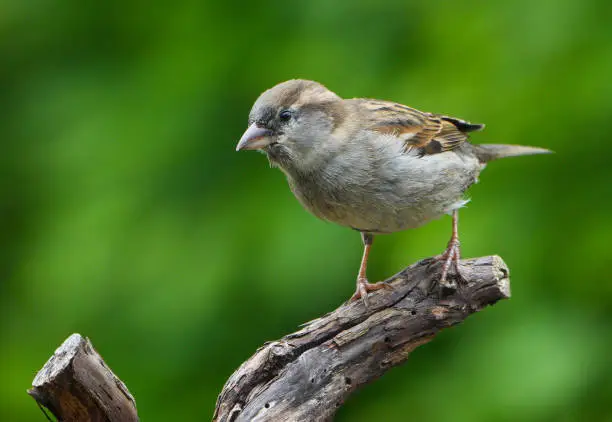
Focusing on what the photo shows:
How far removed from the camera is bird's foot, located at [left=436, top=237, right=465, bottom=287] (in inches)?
167

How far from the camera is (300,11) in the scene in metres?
5.32

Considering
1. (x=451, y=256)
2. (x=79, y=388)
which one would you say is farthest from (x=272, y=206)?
(x=79, y=388)

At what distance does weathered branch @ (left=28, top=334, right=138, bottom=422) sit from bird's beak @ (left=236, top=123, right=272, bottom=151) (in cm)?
116

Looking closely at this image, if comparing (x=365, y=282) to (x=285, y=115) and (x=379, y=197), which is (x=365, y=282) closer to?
(x=379, y=197)

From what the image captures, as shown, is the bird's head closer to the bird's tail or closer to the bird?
the bird

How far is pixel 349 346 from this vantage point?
162 inches

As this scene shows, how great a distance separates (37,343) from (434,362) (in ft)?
7.78

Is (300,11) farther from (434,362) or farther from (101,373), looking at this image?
(101,373)

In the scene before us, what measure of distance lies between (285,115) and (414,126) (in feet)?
2.69

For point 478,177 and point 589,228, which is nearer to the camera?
point 589,228

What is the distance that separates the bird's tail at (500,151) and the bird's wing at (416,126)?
118 millimetres

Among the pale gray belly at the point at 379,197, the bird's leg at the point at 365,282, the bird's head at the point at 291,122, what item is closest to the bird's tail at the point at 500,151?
the pale gray belly at the point at 379,197

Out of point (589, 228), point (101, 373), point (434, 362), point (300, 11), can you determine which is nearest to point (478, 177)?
point (589, 228)

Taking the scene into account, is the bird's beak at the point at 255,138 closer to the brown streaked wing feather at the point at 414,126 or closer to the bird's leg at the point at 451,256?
the brown streaked wing feather at the point at 414,126
